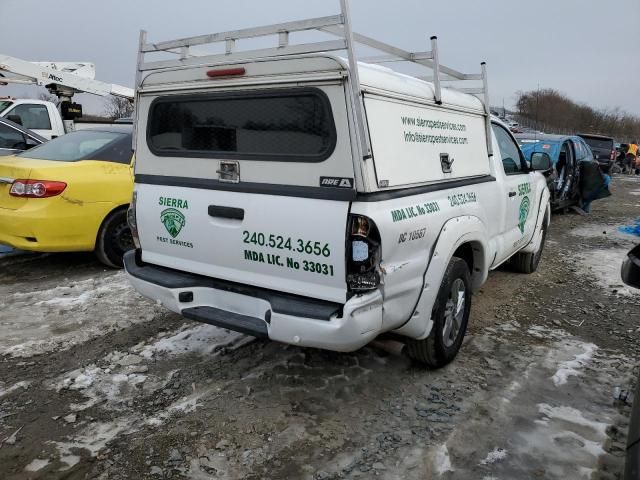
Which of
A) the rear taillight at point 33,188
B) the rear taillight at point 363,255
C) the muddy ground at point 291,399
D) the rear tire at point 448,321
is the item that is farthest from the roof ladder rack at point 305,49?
the rear taillight at point 33,188

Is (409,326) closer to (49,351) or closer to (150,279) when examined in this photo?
(150,279)

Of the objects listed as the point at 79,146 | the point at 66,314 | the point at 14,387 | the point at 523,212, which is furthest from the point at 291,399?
the point at 79,146

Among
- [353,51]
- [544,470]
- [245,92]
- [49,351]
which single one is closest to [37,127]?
[49,351]

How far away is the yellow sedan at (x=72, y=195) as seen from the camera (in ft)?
17.7

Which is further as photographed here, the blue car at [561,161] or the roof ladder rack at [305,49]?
the blue car at [561,161]

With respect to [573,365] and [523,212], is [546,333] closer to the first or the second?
[573,365]

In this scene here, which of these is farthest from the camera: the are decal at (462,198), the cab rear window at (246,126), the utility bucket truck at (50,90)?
the utility bucket truck at (50,90)

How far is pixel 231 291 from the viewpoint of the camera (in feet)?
10.9

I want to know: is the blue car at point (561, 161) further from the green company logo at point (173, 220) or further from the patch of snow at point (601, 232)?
the green company logo at point (173, 220)

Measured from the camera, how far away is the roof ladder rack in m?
2.77

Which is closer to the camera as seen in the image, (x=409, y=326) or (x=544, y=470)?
(x=544, y=470)

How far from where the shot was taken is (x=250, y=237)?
3152 millimetres

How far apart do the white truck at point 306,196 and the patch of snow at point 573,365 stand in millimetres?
738

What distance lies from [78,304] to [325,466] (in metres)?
3.28
